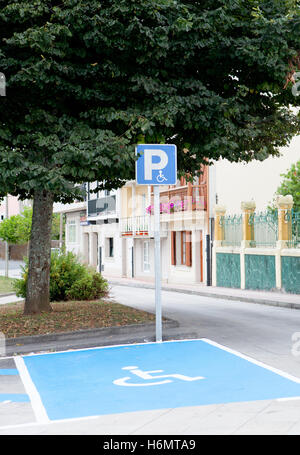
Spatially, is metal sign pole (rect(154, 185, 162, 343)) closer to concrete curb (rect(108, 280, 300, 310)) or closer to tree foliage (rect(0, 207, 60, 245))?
concrete curb (rect(108, 280, 300, 310))

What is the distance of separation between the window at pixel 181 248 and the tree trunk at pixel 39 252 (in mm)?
19209

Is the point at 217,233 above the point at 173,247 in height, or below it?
above

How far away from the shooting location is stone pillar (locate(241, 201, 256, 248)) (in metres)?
23.8

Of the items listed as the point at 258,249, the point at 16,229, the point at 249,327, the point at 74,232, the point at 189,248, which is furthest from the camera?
the point at 74,232

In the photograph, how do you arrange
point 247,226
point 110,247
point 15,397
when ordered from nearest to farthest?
point 15,397
point 247,226
point 110,247

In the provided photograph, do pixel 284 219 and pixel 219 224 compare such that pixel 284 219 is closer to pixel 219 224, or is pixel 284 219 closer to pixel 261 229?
pixel 261 229

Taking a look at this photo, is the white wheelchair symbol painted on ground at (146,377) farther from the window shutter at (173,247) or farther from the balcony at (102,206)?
the balcony at (102,206)

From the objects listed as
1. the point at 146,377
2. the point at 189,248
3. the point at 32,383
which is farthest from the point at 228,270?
the point at 32,383

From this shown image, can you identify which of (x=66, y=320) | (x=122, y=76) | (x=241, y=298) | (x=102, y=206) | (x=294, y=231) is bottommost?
(x=241, y=298)

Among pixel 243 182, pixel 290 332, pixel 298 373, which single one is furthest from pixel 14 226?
pixel 298 373

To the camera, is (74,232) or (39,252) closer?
(39,252)

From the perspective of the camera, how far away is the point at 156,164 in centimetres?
929

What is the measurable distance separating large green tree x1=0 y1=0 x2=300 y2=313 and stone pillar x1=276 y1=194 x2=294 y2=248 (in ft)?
34.8

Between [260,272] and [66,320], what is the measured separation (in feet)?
43.7
